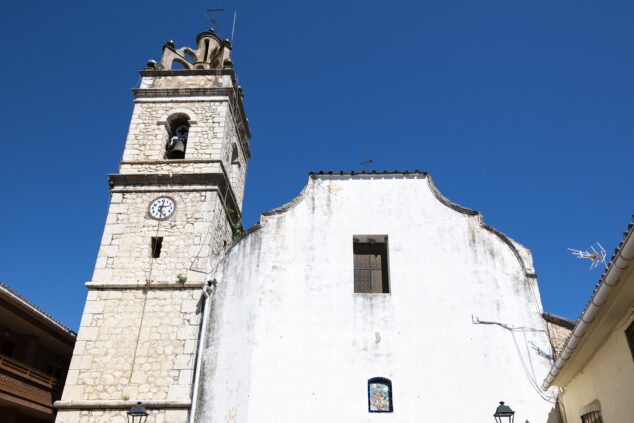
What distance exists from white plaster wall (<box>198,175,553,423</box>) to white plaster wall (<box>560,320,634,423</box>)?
6.77 feet

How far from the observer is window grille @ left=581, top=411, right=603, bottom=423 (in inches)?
361

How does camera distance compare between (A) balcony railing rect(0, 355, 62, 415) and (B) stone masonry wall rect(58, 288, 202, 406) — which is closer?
(B) stone masonry wall rect(58, 288, 202, 406)

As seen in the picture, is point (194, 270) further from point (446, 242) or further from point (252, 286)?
point (446, 242)

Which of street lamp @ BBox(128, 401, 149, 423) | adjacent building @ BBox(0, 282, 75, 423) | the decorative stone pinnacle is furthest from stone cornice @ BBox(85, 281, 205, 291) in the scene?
the decorative stone pinnacle

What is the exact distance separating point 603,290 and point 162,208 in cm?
1114

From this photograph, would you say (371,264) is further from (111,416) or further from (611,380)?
(111,416)

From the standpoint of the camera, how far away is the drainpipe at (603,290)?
6.40 m

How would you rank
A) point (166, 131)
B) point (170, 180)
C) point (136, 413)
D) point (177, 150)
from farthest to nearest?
point (166, 131)
point (177, 150)
point (170, 180)
point (136, 413)

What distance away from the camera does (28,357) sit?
630 inches

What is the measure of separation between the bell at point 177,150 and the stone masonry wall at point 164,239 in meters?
1.72

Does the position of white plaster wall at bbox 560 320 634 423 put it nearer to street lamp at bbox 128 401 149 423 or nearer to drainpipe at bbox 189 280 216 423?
drainpipe at bbox 189 280 216 423

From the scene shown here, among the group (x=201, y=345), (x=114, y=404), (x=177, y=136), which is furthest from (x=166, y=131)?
(x=114, y=404)

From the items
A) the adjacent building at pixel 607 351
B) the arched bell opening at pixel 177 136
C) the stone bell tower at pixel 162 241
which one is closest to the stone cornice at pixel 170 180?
the stone bell tower at pixel 162 241

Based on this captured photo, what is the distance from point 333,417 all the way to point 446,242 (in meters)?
4.99
